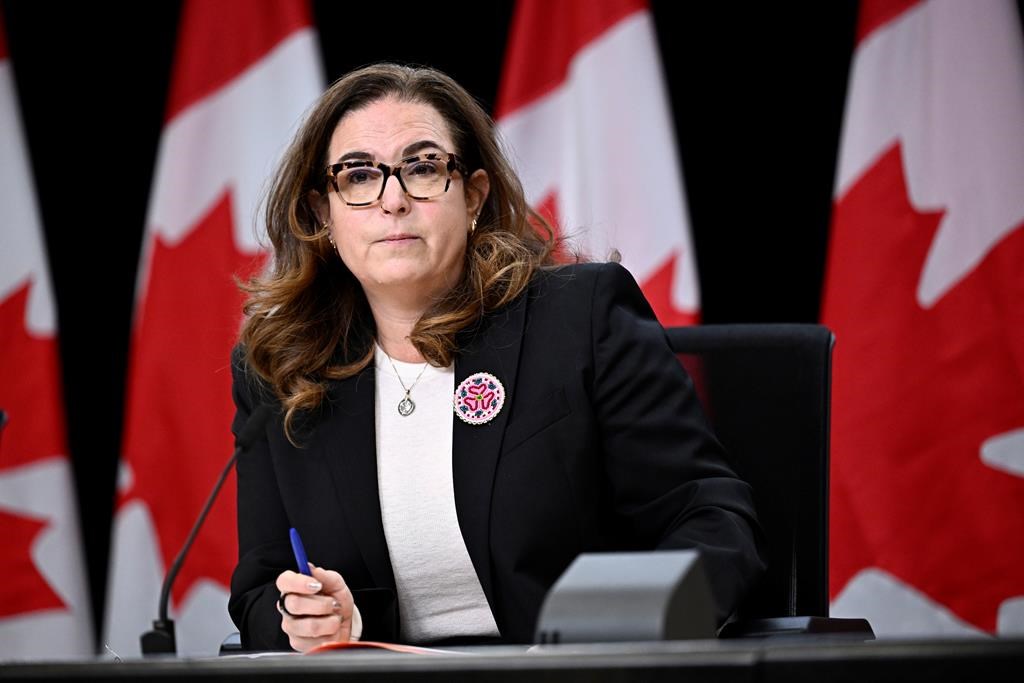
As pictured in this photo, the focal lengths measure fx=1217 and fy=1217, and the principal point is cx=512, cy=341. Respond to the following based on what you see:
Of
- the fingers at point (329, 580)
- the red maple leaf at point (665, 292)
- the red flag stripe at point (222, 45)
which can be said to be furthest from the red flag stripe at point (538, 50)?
the fingers at point (329, 580)

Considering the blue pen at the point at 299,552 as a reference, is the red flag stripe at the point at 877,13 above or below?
above

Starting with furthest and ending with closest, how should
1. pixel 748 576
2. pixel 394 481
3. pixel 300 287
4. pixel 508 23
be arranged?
pixel 508 23
pixel 300 287
pixel 394 481
pixel 748 576

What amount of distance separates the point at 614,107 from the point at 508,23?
535 mm

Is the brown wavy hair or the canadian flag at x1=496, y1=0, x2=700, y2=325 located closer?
the brown wavy hair

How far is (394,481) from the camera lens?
189cm

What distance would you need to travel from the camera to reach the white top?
1.84m

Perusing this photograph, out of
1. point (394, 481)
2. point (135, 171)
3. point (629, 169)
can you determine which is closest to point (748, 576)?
point (394, 481)

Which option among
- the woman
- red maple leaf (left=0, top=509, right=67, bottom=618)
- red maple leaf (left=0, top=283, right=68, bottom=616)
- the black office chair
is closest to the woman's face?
the woman

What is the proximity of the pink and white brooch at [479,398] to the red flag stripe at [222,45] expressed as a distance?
6.24ft

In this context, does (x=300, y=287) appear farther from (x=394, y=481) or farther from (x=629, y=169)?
(x=629, y=169)

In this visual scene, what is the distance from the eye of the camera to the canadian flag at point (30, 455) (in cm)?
337

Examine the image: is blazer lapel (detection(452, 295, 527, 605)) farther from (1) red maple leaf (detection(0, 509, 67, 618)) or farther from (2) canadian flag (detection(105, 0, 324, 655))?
(1) red maple leaf (detection(0, 509, 67, 618))

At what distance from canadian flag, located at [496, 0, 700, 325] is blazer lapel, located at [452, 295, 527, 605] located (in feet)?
3.70

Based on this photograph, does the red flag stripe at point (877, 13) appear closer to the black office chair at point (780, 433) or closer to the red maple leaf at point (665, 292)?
the red maple leaf at point (665, 292)
